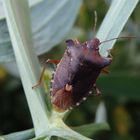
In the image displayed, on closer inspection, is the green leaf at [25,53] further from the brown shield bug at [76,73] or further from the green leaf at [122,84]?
the green leaf at [122,84]

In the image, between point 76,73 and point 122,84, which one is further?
point 122,84

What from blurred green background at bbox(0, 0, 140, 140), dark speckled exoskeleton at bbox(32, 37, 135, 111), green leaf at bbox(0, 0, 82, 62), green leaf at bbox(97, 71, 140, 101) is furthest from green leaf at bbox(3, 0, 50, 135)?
blurred green background at bbox(0, 0, 140, 140)

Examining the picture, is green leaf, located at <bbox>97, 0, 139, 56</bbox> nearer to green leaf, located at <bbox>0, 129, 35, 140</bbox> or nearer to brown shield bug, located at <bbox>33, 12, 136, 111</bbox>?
brown shield bug, located at <bbox>33, 12, 136, 111</bbox>

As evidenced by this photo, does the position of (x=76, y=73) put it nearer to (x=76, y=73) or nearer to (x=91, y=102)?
(x=76, y=73)

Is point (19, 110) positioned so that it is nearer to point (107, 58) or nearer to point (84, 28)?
point (84, 28)

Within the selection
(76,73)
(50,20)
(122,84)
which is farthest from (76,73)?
(122,84)
